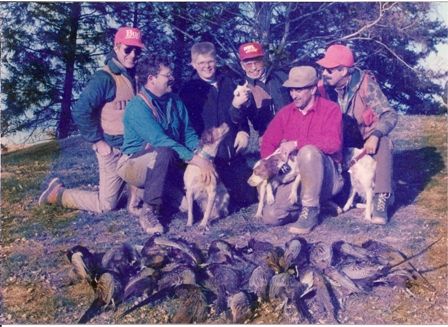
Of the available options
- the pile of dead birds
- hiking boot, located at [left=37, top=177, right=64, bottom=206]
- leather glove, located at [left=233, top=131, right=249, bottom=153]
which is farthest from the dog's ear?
hiking boot, located at [left=37, top=177, right=64, bottom=206]

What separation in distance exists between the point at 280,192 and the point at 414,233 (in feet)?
3.35

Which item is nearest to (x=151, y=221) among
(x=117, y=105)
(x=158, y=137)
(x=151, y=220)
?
(x=151, y=220)

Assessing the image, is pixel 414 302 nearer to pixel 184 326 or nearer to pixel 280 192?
pixel 280 192

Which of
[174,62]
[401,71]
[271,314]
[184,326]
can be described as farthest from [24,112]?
[401,71]

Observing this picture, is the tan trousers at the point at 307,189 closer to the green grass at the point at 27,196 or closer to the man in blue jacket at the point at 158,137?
the man in blue jacket at the point at 158,137

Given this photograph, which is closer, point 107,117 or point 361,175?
point 107,117

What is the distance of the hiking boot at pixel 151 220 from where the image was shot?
439 centimetres

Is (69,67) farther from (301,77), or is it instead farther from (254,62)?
(301,77)

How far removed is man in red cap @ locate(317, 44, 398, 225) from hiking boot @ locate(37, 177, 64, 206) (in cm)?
207

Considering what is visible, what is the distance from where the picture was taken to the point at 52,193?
4508 millimetres

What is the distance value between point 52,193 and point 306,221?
1855 millimetres

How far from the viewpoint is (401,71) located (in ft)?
14.9

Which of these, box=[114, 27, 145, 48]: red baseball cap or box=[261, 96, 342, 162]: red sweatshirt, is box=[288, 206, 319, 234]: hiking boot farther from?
box=[114, 27, 145, 48]: red baseball cap

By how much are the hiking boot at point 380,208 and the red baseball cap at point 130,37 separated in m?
2.03
